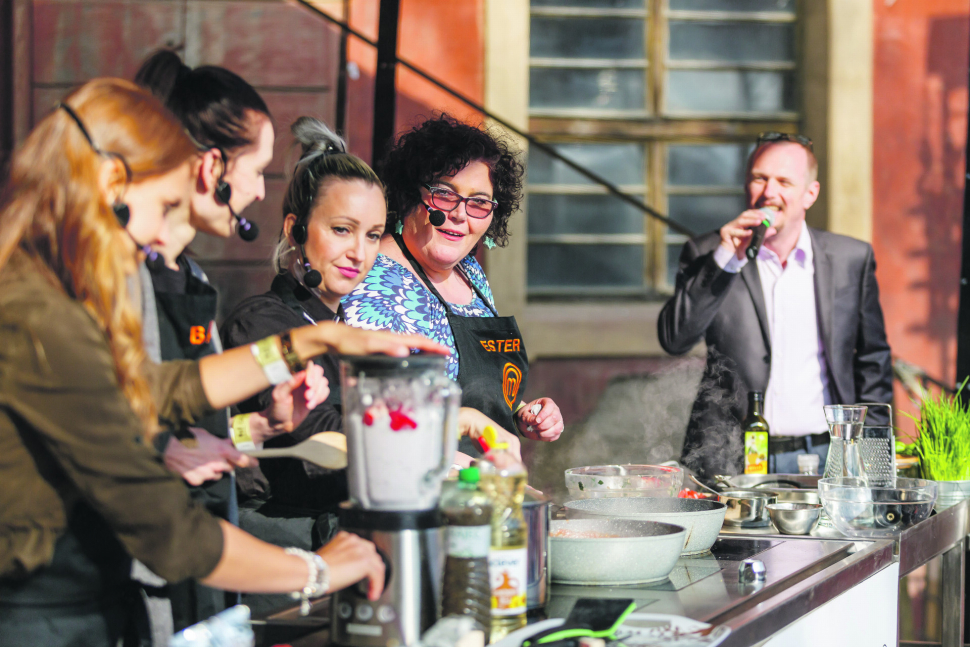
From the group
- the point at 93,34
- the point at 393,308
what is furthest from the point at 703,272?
the point at 93,34

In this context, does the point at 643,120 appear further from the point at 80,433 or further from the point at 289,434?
the point at 80,433

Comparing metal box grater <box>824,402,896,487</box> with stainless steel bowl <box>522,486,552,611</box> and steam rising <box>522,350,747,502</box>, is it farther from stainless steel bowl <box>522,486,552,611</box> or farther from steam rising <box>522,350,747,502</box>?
steam rising <box>522,350,747,502</box>

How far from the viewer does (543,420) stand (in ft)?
7.47

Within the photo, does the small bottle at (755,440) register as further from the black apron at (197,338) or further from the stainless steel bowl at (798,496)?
the black apron at (197,338)

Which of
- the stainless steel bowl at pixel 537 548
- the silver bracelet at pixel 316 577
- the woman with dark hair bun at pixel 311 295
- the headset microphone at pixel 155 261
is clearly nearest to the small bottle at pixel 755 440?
the woman with dark hair bun at pixel 311 295

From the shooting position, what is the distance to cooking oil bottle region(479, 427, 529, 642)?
125 centimetres

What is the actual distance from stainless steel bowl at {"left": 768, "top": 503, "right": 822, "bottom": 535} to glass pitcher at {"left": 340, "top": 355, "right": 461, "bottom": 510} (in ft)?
3.57

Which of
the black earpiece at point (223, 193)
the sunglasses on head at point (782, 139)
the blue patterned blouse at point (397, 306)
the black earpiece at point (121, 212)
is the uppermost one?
the sunglasses on head at point (782, 139)

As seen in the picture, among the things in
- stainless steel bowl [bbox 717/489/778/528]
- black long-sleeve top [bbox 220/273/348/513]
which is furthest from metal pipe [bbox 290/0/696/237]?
black long-sleeve top [bbox 220/273/348/513]

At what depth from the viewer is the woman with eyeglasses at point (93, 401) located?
107cm

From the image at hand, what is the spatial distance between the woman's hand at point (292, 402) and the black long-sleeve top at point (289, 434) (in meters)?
0.18

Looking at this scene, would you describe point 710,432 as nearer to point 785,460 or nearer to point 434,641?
point 785,460

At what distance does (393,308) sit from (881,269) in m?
3.91

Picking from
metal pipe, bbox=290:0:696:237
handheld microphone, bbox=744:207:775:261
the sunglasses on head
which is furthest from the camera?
metal pipe, bbox=290:0:696:237
